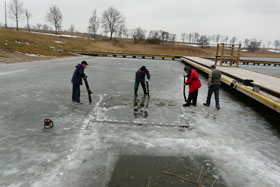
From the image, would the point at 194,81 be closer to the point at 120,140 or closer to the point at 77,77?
the point at 120,140

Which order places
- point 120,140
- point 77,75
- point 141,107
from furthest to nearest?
point 141,107 < point 77,75 < point 120,140

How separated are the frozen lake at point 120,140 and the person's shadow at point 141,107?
Result: 0.11ft

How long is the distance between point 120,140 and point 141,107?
2.92 metres

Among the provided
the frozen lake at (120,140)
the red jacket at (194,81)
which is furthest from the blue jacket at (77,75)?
the red jacket at (194,81)

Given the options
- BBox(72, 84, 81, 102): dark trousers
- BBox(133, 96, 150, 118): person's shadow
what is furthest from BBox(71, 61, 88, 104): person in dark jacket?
BBox(133, 96, 150, 118): person's shadow

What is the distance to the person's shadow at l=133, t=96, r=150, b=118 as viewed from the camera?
682 cm

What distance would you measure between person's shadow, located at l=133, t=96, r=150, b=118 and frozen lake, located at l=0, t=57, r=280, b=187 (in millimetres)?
34

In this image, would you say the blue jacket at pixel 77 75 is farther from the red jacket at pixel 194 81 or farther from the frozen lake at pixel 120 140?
the red jacket at pixel 194 81

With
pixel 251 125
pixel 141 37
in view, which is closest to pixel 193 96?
pixel 251 125

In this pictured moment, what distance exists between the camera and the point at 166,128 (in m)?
5.71

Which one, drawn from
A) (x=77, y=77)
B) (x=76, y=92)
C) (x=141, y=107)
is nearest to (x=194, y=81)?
(x=141, y=107)

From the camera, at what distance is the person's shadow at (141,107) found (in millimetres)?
6820

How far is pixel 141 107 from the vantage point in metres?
7.65

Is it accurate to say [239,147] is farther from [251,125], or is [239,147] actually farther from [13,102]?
[13,102]
